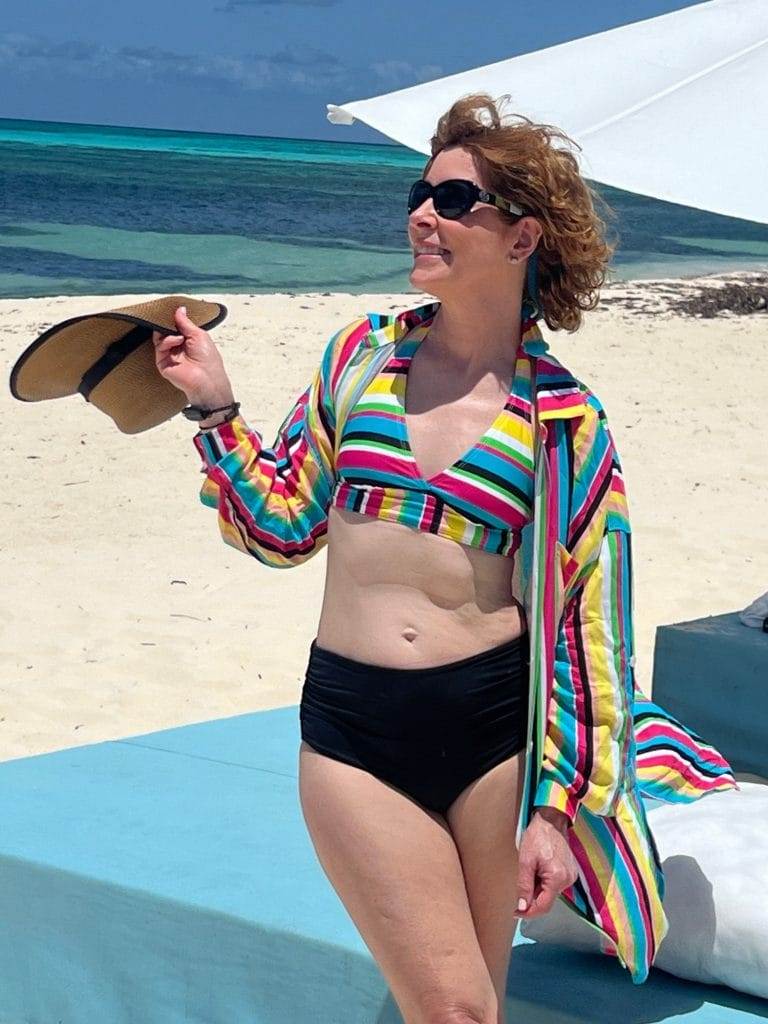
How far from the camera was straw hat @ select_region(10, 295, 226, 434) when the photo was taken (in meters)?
2.25

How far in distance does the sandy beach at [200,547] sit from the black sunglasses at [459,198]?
3386 mm

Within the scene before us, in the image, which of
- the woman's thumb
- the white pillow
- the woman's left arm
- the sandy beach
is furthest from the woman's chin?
the sandy beach

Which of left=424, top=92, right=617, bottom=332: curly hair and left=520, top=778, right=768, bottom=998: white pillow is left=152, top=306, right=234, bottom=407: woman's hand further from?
left=520, top=778, right=768, bottom=998: white pillow

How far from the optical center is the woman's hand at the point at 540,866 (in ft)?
6.71

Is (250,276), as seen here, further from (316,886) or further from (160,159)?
(160,159)

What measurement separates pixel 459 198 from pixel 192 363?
1.54 feet

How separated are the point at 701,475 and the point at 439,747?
26.1ft

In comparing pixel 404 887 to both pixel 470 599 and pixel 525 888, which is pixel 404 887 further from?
pixel 470 599

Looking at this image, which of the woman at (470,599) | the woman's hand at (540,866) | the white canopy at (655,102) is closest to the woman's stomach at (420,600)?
the woman at (470,599)

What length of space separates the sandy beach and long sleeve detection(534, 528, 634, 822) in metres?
3.30

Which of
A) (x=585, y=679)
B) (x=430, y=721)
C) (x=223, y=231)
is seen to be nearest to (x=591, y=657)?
(x=585, y=679)

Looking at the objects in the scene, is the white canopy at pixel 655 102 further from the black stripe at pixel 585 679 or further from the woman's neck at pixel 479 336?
the black stripe at pixel 585 679

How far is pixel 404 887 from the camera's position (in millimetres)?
2035

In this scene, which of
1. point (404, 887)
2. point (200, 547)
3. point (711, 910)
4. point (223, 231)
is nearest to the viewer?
point (404, 887)
